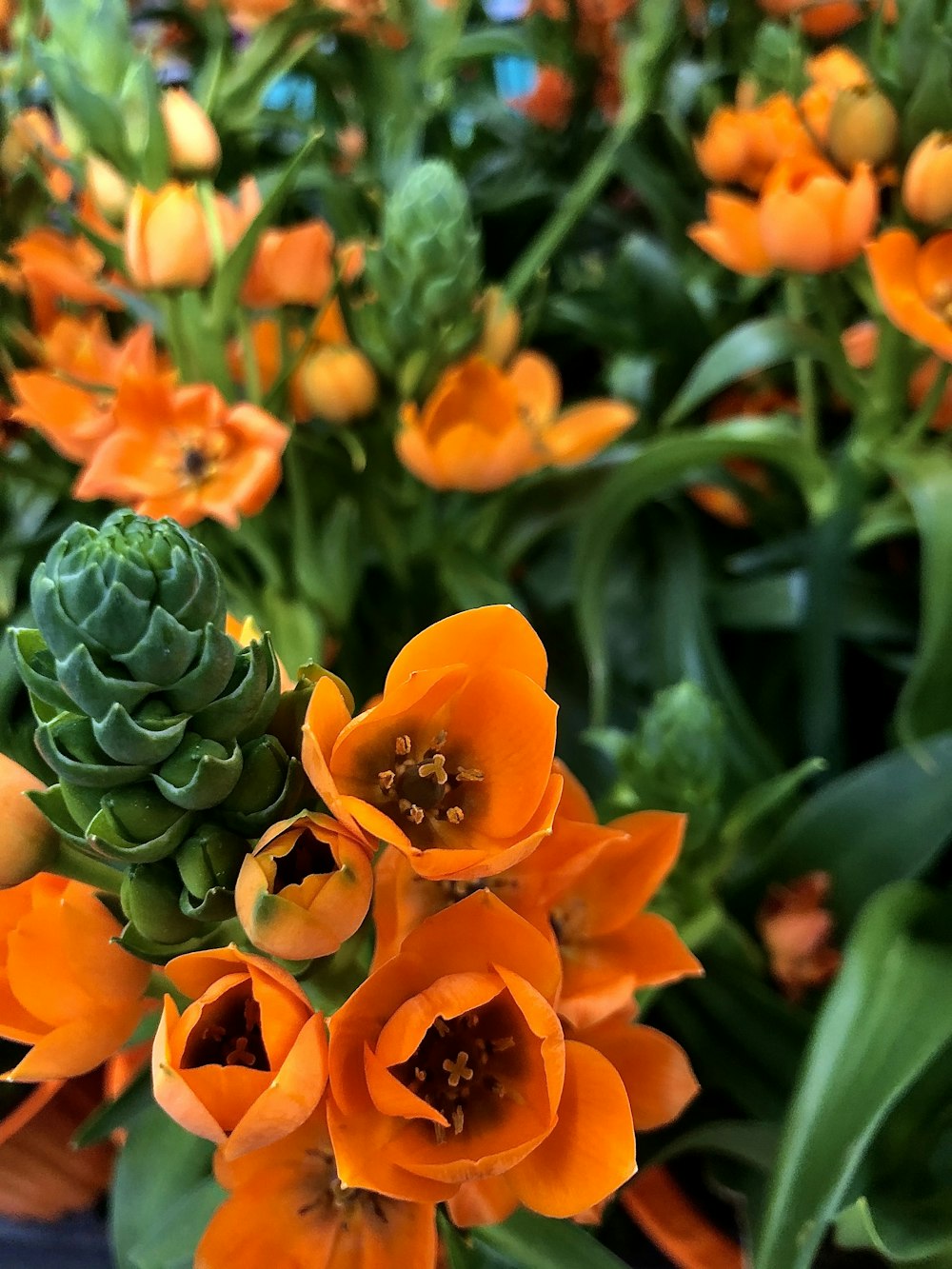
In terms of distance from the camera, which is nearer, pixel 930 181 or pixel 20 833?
pixel 20 833

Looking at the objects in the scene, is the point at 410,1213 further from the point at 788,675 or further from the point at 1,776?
the point at 788,675

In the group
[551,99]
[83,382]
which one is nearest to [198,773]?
[83,382]

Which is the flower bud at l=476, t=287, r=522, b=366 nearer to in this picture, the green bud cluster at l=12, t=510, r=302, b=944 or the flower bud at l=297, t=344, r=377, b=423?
the flower bud at l=297, t=344, r=377, b=423

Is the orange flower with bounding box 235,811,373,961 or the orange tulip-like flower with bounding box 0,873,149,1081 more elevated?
the orange flower with bounding box 235,811,373,961

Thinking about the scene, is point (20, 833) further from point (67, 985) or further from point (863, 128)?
point (863, 128)

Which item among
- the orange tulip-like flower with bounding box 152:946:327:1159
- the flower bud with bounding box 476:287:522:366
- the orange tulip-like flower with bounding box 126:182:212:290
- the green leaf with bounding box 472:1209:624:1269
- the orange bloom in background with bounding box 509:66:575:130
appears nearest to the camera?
the orange tulip-like flower with bounding box 152:946:327:1159

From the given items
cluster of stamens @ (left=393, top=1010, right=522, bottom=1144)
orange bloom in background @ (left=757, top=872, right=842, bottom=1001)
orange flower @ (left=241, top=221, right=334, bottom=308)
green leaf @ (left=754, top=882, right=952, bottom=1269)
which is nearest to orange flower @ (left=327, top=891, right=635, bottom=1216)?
cluster of stamens @ (left=393, top=1010, right=522, bottom=1144)

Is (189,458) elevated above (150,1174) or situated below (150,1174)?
above
